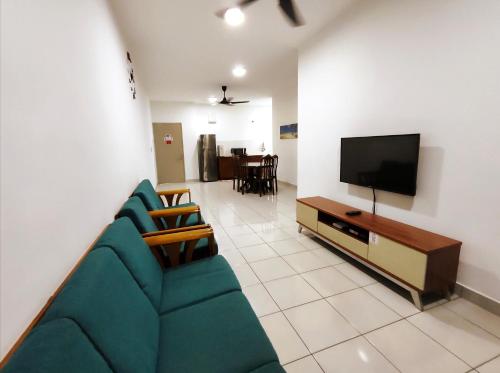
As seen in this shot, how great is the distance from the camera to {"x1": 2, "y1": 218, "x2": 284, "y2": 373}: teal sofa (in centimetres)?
65

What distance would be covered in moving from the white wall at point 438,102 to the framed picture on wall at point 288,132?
353 cm

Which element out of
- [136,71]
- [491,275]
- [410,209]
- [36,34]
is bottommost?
[491,275]

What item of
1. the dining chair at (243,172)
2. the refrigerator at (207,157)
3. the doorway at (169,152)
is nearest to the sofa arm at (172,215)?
the dining chair at (243,172)

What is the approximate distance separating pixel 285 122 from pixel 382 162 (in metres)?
4.84

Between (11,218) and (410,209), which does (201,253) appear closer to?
(11,218)

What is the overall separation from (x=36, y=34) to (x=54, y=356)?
3.82ft

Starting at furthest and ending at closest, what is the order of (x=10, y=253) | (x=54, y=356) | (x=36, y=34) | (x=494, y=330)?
(x=494, y=330), (x=36, y=34), (x=10, y=253), (x=54, y=356)

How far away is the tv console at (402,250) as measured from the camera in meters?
1.81

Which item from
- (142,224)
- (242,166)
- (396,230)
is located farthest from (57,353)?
(242,166)

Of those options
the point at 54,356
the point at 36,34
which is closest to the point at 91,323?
the point at 54,356

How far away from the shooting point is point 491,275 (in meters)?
1.78

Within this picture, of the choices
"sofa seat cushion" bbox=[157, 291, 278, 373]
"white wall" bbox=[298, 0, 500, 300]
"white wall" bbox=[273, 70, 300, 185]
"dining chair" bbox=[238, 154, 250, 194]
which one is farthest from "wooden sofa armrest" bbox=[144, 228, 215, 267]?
"white wall" bbox=[273, 70, 300, 185]

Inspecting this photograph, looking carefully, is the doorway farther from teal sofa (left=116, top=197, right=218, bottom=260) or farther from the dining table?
teal sofa (left=116, top=197, right=218, bottom=260)

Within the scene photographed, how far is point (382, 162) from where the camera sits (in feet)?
7.92
